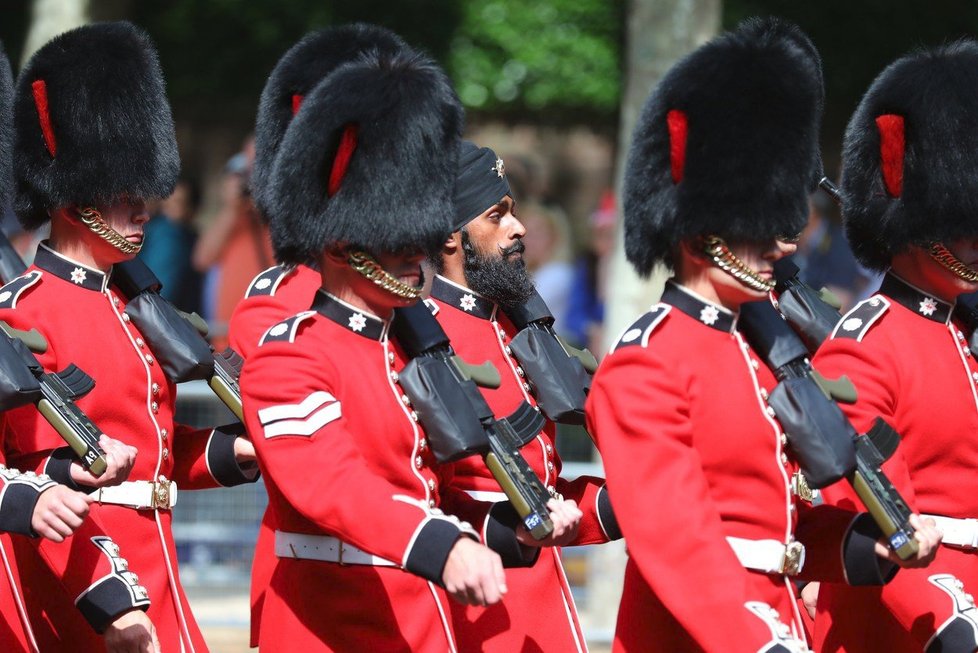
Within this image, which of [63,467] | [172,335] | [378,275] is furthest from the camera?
[172,335]

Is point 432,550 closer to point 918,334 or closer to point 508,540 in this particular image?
point 508,540

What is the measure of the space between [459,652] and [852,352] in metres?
1.26

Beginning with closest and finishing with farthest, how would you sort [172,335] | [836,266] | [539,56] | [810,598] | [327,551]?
[327,551] < [172,335] < [810,598] < [836,266] < [539,56]

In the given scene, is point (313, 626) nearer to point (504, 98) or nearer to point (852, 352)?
point (852, 352)

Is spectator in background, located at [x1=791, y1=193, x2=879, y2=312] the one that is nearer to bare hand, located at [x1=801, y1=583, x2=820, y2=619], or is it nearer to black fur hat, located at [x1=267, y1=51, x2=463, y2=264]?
bare hand, located at [x1=801, y1=583, x2=820, y2=619]

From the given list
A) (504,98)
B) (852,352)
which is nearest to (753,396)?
(852,352)

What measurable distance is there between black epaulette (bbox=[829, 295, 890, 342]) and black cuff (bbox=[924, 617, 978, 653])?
29.2 inches

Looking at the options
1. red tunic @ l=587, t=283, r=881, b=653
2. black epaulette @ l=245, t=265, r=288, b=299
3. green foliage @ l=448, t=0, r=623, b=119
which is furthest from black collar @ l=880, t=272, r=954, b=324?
green foliage @ l=448, t=0, r=623, b=119

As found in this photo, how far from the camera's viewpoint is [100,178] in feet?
Answer: 18.1

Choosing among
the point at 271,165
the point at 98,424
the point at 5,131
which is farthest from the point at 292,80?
the point at 98,424

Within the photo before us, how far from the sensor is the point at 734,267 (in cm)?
438

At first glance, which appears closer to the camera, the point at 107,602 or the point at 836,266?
the point at 107,602

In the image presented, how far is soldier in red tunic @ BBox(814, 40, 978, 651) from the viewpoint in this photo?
482 cm

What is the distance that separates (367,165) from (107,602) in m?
1.28
